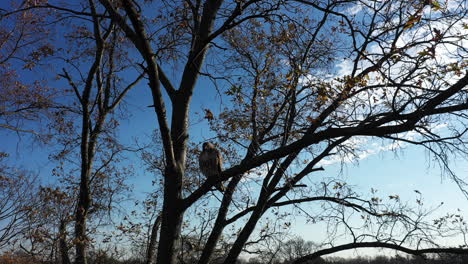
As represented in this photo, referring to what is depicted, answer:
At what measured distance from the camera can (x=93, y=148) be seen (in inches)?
388

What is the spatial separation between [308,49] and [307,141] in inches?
146

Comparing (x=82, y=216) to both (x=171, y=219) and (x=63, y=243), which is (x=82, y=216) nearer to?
(x=63, y=243)

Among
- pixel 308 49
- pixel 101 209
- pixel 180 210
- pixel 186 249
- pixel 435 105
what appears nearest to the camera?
pixel 435 105

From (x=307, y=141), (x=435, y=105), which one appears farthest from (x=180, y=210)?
(x=435, y=105)

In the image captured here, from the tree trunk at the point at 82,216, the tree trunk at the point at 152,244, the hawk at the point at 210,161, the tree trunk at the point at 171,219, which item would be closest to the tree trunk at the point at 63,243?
the tree trunk at the point at 82,216

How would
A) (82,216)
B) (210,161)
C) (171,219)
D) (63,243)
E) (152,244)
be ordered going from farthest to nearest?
1. (152,244)
2. (63,243)
3. (82,216)
4. (210,161)
5. (171,219)

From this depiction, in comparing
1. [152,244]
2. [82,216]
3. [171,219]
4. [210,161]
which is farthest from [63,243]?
[171,219]

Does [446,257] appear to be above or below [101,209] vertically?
below

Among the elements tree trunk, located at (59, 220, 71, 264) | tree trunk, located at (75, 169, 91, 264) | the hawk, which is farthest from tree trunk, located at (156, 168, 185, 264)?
tree trunk, located at (59, 220, 71, 264)

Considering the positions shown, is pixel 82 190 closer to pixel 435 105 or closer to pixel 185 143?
pixel 185 143

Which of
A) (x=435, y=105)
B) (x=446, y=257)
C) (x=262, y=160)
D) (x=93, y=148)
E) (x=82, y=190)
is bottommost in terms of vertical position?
(x=446, y=257)

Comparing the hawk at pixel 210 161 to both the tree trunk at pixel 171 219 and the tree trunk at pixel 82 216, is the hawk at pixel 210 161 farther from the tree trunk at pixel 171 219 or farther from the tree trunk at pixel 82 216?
the tree trunk at pixel 82 216

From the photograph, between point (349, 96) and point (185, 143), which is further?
point (349, 96)

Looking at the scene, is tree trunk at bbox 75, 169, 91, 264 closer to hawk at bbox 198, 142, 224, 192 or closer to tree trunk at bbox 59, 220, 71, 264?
tree trunk at bbox 59, 220, 71, 264
